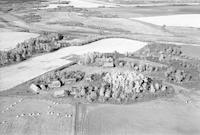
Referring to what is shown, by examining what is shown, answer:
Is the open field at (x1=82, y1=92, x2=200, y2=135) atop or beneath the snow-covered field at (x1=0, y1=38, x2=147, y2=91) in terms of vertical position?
→ beneath

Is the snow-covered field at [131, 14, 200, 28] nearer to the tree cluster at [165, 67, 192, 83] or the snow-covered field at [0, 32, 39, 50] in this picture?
the snow-covered field at [0, 32, 39, 50]

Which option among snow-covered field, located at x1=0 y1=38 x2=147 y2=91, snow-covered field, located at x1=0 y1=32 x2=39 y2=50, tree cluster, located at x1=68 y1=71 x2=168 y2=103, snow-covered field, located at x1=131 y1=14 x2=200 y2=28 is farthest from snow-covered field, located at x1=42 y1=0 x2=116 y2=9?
tree cluster, located at x1=68 y1=71 x2=168 y2=103

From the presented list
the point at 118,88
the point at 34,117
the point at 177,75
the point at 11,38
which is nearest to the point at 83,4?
the point at 11,38

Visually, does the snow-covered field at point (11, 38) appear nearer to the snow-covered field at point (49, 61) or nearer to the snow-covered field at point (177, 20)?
the snow-covered field at point (49, 61)

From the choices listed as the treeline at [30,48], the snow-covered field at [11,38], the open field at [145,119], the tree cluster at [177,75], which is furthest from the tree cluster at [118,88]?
the snow-covered field at [11,38]

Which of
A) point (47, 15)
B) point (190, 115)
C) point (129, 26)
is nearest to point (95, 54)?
point (190, 115)

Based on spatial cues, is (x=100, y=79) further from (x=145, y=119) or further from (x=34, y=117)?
(x=34, y=117)
